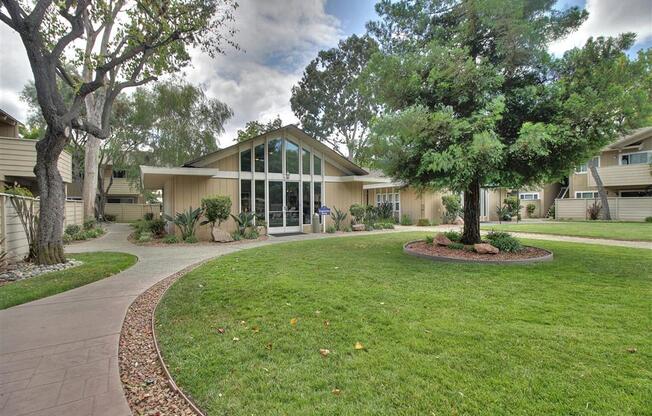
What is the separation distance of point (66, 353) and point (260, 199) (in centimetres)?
1136

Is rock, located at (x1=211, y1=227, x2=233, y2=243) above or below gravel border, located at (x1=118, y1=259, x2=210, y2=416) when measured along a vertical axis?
above

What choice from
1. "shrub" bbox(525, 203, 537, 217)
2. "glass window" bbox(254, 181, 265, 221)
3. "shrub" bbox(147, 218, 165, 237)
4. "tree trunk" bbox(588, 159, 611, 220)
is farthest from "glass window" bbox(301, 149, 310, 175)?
"shrub" bbox(525, 203, 537, 217)

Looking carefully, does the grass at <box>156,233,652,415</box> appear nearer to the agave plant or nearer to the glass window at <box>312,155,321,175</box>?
the agave plant

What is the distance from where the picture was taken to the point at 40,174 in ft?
23.7

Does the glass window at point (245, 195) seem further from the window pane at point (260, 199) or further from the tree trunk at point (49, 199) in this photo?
the tree trunk at point (49, 199)

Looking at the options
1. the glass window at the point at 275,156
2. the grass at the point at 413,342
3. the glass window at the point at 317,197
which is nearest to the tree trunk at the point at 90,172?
the glass window at the point at 275,156

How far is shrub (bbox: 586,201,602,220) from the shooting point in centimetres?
2033

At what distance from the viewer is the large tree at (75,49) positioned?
668cm

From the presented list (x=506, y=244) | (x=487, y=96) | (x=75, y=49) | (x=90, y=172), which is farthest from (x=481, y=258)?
(x=90, y=172)

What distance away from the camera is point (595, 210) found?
2038 cm

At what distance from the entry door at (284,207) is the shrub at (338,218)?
1.93m

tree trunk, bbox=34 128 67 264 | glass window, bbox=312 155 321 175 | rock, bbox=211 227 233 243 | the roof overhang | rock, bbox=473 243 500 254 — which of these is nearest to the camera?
tree trunk, bbox=34 128 67 264

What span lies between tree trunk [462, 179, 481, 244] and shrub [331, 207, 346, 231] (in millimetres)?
7809

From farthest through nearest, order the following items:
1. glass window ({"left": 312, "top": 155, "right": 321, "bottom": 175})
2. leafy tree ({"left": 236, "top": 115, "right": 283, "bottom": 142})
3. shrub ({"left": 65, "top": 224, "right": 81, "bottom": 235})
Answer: leafy tree ({"left": 236, "top": 115, "right": 283, "bottom": 142}), glass window ({"left": 312, "top": 155, "right": 321, "bottom": 175}), shrub ({"left": 65, "top": 224, "right": 81, "bottom": 235})
